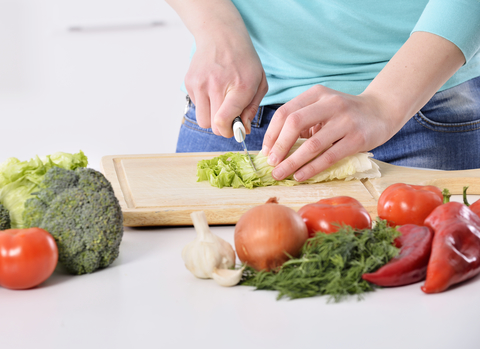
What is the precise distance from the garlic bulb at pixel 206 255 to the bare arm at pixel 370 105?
747mm

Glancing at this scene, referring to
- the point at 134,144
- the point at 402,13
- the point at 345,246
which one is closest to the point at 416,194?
the point at 345,246

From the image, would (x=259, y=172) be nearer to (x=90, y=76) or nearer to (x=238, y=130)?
(x=238, y=130)

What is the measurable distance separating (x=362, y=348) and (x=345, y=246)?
0.21 m

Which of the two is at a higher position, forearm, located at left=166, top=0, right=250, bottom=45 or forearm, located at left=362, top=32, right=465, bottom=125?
forearm, located at left=166, top=0, right=250, bottom=45

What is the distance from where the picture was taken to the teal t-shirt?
2008 millimetres

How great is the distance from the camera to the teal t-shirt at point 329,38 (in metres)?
2.01

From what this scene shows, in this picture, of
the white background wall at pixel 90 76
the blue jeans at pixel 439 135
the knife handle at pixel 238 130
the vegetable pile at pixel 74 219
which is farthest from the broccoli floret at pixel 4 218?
the white background wall at pixel 90 76

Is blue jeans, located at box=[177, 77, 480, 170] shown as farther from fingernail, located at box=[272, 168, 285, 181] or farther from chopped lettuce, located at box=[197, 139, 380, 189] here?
fingernail, located at box=[272, 168, 285, 181]

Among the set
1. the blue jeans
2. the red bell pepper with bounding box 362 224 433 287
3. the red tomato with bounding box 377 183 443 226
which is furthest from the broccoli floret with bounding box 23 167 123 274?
the blue jeans

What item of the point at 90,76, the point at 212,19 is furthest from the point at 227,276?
the point at 90,76

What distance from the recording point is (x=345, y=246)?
0.99m

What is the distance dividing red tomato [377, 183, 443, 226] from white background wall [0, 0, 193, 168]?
4.06 meters

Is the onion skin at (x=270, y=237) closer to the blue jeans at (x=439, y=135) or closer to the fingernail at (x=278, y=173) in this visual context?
the fingernail at (x=278, y=173)

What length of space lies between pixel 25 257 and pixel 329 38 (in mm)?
1455
